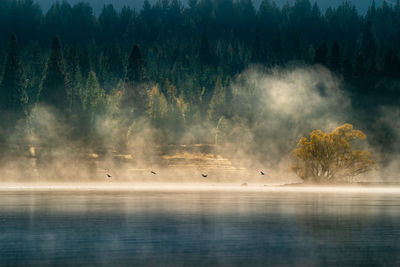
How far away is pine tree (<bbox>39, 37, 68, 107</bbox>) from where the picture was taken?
147 metres

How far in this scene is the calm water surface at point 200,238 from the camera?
2527cm

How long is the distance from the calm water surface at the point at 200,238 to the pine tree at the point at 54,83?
10101 cm

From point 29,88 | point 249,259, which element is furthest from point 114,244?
point 29,88

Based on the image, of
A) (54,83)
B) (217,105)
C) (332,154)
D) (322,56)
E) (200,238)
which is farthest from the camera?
(217,105)

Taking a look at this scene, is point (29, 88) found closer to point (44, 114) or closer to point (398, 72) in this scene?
point (44, 114)

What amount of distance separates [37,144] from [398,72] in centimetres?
8378

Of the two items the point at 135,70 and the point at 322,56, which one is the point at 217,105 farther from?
the point at 322,56

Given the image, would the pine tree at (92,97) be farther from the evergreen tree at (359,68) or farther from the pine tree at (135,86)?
the evergreen tree at (359,68)

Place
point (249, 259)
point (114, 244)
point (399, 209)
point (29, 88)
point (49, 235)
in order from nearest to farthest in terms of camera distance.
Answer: point (249, 259), point (114, 244), point (49, 235), point (399, 209), point (29, 88)

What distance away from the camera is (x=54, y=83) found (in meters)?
147

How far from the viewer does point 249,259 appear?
83.1 ft

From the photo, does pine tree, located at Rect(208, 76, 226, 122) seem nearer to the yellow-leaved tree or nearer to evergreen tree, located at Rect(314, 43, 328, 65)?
evergreen tree, located at Rect(314, 43, 328, 65)

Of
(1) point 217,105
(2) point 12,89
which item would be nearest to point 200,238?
(2) point 12,89

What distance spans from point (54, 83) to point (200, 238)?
120 m
